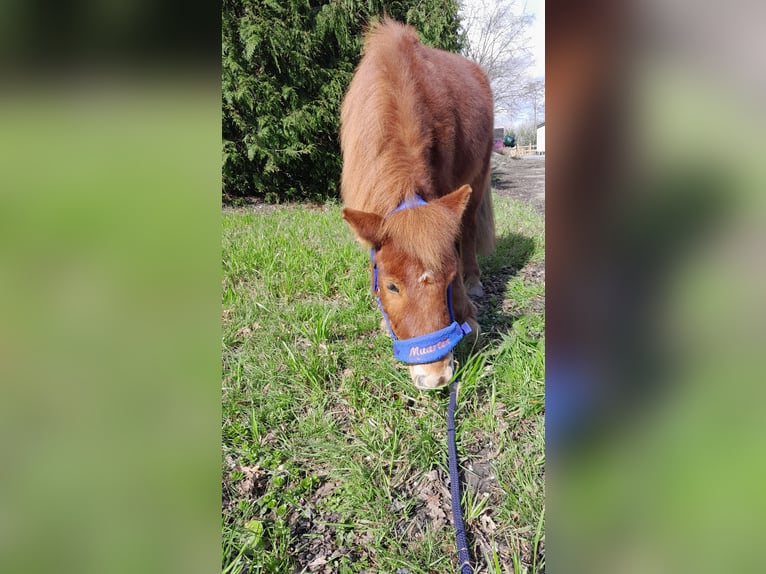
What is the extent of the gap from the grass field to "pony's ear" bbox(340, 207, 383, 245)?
1013 millimetres

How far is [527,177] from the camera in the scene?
2045 millimetres

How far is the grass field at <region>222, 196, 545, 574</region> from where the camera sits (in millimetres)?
1734

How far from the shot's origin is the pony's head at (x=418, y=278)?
7.39 ft

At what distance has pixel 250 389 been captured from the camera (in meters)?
2.65

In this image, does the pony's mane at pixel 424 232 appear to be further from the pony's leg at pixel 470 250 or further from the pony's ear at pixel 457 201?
the pony's leg at pixel 470 250
